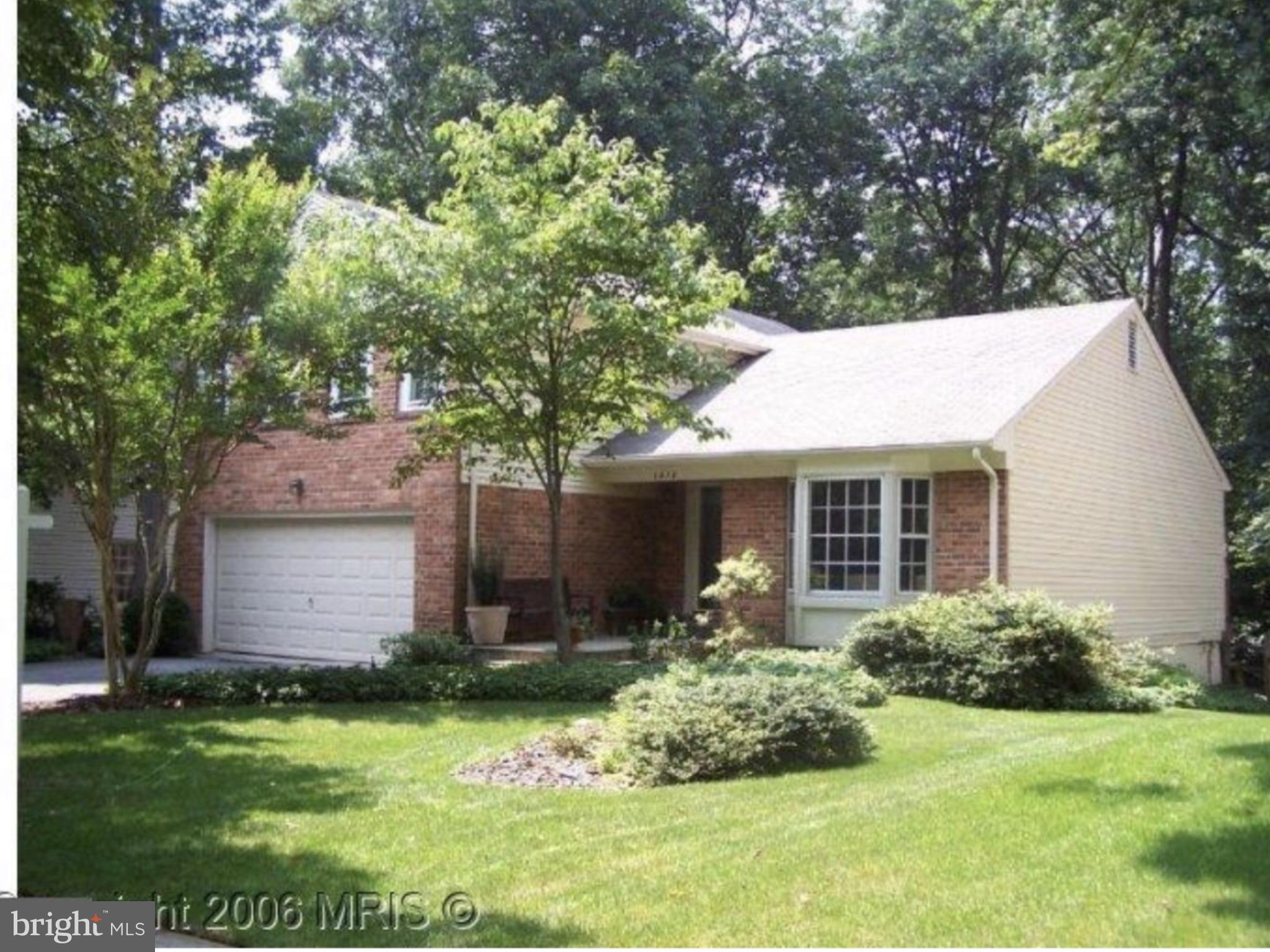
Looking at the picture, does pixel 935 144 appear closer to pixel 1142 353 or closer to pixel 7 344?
pixel 1142 353

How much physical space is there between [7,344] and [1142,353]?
681 inches

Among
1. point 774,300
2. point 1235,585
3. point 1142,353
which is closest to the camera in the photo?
point 1142,353

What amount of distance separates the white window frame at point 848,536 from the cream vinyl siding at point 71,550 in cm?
1196

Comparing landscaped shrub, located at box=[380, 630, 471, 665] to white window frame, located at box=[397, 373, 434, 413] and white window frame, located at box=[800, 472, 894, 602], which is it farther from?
white window frame, located at box=[800, 472, 894, 602]

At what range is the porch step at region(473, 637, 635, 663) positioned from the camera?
15.7 metres

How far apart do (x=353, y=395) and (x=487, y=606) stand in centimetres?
320

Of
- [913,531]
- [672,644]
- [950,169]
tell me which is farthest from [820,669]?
[950,169]

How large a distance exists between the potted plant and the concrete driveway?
2.99m

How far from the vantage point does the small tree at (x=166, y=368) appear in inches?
487

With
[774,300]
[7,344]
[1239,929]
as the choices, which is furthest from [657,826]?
[774,300]

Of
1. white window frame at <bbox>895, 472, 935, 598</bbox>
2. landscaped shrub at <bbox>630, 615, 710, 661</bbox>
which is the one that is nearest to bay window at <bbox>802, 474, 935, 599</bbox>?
white window frame at <bbox>895, 472, 935, 598</bbox>

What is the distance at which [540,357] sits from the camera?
49.2 ft

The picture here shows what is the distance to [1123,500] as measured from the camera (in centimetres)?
1903

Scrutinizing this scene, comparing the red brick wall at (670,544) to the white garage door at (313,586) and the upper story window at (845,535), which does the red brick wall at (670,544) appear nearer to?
the upper story window at (845,535)
